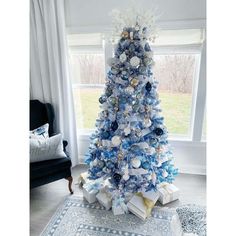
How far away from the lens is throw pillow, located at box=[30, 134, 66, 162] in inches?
84.4

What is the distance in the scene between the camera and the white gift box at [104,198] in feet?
7.38

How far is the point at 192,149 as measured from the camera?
2.97 metres

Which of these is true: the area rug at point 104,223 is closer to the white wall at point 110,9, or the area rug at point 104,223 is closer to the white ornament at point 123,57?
the white ornament at point 123,57

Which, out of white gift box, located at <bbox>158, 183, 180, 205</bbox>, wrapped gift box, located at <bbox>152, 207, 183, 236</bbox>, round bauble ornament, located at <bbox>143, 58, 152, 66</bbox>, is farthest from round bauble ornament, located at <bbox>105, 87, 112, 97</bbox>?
wrapped gift box, located at <bbox>152, 207, 183, 236</bbox>

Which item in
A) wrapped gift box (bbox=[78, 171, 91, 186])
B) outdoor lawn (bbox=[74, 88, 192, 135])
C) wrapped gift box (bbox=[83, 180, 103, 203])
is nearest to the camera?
wrapped gift box (bbox=[83, 180, 103, 203])

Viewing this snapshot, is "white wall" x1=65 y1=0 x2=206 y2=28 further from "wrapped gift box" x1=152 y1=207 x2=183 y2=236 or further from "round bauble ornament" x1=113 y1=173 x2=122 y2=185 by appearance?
"wrapped gift box" x1=152 y1=207 x2=183 y2=236

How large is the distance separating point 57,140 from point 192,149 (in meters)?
1.83

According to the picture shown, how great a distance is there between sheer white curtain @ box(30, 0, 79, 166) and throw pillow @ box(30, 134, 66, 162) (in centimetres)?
80

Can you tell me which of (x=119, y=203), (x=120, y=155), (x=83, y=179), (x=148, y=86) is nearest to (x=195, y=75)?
(x=148, y=86)

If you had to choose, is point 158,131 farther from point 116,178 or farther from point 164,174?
point 116,178

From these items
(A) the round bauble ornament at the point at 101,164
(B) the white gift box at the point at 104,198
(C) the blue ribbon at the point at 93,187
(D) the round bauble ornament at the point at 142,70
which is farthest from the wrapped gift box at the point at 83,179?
(D) the round bauble ornament at the point at 142,70

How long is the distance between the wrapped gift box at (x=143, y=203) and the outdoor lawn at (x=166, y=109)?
1145 millimetres

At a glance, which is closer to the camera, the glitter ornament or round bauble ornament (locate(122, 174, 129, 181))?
the glitter ornament
